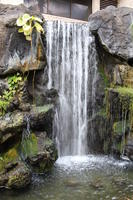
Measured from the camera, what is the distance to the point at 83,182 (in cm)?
732

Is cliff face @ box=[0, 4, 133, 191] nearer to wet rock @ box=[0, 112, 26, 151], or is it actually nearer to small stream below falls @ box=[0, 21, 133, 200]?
wet rock @ box=[0, 112, 26, 151]

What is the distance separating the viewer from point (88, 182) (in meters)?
7.32

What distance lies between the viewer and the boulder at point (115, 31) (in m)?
9.94

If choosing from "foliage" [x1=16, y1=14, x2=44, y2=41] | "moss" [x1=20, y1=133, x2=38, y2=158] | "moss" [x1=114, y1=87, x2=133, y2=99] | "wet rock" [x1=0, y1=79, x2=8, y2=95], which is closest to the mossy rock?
"moss" [x1=114, y1=87, x2=133, y2=99]

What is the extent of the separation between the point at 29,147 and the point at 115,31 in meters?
5.41

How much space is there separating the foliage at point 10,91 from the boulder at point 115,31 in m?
3.48

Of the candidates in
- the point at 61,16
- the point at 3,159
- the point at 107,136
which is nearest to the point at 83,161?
the point at 107,136

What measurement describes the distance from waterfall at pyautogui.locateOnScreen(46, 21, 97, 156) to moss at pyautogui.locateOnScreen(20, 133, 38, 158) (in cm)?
214

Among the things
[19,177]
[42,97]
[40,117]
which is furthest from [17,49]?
[19,177]

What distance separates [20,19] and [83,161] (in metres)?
5.21

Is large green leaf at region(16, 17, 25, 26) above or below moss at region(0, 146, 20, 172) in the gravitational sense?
above

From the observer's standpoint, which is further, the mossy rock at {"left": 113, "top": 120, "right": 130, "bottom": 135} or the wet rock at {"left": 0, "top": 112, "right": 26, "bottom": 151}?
the mossy rock at {"left": 113, "top": 120, "right": 130, "bottom": 135}

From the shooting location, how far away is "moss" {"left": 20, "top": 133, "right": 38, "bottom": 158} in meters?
7.71

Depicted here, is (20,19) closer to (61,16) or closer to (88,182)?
(88,182)
